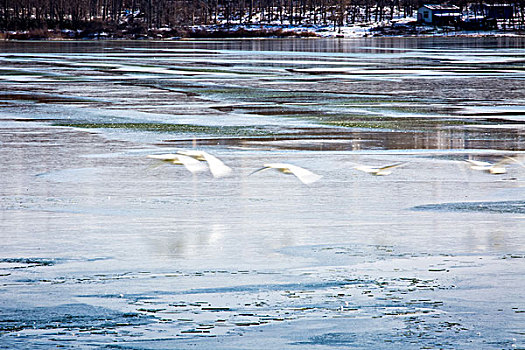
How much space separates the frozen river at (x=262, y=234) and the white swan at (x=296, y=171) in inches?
5.0

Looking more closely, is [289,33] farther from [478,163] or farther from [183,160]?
[478,163]

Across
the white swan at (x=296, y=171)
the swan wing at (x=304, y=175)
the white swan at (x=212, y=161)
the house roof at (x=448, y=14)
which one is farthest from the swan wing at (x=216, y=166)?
the house roof at (x=448, y=14)

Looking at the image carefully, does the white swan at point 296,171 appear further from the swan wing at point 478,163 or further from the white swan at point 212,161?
the swan wing at point 478,163

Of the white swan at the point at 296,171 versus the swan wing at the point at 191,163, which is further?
the swan wing at the point at 191,163

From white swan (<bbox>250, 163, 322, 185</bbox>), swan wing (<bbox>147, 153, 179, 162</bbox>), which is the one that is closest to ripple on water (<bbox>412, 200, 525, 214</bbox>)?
white swan (<bbox>250, 163, 322, 185</bbox>)

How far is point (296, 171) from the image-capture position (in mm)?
9406

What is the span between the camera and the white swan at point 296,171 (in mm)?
8922

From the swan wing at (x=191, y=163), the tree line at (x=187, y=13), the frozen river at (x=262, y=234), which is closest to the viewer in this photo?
the frozen river at (x=262, y=234)

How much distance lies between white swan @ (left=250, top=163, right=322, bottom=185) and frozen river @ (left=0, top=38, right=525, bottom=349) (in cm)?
13

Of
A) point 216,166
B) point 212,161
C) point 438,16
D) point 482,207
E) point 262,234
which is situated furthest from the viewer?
point 438,16

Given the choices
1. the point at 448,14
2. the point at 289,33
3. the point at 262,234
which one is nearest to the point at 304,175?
the point at 262,234

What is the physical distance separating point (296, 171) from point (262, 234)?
9.76 ft

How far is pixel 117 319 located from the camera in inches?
179

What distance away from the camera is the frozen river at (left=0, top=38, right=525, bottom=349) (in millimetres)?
4465
